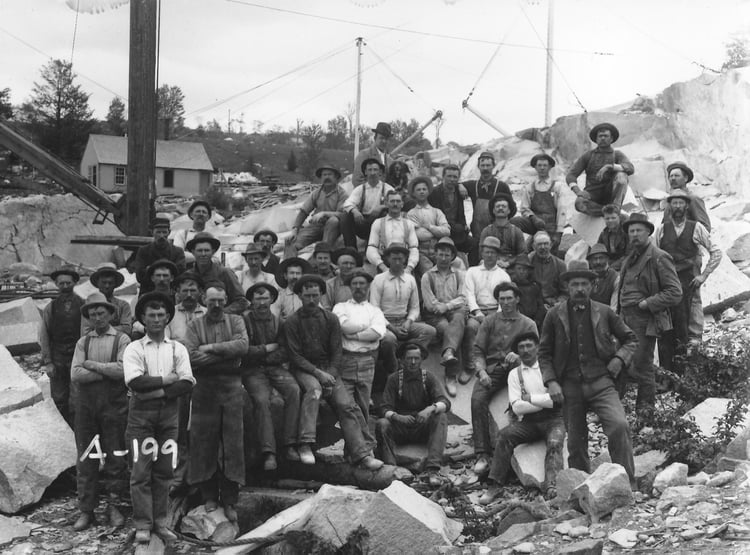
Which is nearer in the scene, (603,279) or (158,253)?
(603,279)

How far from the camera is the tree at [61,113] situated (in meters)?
39.3

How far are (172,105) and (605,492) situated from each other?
58.1 meters

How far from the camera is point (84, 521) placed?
7.67 metres

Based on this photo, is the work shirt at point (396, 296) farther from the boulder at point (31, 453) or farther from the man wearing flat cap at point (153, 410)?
the boulder at point (31, 453)

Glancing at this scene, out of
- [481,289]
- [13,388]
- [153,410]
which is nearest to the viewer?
[153,410]

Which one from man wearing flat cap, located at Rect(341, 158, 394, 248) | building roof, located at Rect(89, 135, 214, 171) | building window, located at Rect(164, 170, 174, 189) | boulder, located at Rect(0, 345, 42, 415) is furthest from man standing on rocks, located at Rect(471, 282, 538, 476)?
building window, located at Rect(164, 170, 174, 189)

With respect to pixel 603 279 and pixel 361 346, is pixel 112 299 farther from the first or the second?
pixel 603 279

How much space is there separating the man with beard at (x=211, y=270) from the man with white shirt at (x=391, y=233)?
2143 mm

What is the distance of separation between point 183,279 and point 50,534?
2705 mm

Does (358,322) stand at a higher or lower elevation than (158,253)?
lower

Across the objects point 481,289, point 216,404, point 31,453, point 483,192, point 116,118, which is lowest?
point 31,453

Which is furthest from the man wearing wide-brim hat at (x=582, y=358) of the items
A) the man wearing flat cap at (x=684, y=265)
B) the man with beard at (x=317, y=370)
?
the man wearing flat cap at (x=684, y=265)

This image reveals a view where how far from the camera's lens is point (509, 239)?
10703 mm

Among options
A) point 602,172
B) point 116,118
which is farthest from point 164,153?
point 602,172
